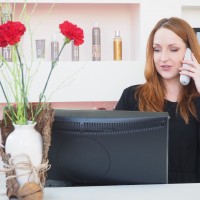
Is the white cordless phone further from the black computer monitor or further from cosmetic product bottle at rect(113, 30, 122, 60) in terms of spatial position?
the black computer monitor

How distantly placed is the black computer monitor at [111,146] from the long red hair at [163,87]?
0.74 metres

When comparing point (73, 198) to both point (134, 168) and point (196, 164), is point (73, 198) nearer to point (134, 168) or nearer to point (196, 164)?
point (134, 168)

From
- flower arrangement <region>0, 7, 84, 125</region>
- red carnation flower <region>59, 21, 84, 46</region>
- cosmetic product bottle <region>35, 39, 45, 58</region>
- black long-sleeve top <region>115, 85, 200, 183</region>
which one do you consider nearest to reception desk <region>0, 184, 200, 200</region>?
flower arrangement <region>0, 7, 84, 125</region>

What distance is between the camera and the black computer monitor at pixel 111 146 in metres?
1.02

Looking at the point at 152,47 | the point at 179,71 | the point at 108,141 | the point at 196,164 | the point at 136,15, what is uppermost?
the point at 136,15

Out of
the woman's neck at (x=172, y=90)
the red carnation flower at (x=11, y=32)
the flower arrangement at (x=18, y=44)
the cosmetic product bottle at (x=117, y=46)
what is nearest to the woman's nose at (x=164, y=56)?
the woman's neck at (x=172, y=90)

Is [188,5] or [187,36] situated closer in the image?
[187,36]

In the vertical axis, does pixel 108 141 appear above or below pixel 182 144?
above

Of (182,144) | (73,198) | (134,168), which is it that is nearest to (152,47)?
(182,144)

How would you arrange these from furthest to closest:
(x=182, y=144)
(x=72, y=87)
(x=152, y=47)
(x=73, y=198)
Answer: (x=72, y=87) < (x=152, y=47) < (x=182, y=144) < (x=73, y=198)

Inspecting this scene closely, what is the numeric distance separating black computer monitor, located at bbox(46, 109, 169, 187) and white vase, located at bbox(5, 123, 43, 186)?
0.43ft

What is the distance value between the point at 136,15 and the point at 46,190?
Answer: 1.49 metres

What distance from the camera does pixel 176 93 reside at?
187 centimetres

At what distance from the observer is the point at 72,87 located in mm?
2225
